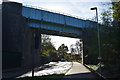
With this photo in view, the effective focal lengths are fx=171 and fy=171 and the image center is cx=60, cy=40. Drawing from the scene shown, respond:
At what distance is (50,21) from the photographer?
40.4m

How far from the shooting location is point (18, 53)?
1369 inches

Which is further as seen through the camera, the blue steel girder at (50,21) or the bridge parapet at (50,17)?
the blue steel girder at (50,21)

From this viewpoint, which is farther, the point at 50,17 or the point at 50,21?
the point at 50,17

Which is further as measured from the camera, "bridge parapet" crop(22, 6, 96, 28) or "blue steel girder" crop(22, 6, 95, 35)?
"blue steel girder" crop(22, 6, 95, 35)

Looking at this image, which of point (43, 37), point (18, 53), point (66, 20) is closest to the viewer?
point (18, 53)

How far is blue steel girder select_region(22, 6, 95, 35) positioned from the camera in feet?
127

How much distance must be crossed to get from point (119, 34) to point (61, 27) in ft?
88.8

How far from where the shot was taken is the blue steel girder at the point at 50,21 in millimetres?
38688

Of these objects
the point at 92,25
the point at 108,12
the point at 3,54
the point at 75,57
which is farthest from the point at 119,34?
the point at 75,57

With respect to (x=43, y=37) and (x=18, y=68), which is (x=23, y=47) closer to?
(x=18, y=68)

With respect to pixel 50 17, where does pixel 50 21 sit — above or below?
below

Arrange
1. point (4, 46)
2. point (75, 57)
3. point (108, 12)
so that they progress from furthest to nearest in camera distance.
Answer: point (75, 57)
point (4, 46)
point (108, 12)

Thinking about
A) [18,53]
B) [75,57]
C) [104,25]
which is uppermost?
[104,25]

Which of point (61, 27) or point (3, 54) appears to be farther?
point (61, 27)
